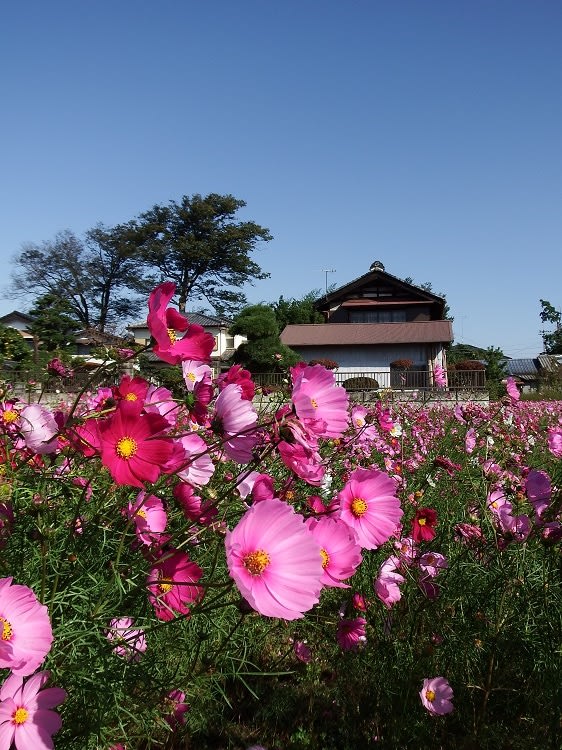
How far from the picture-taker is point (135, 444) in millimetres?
749

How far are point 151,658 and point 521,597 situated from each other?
928mm

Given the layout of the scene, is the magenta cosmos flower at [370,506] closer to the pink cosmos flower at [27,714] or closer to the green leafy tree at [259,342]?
the pink cosmos flower at [27,714]

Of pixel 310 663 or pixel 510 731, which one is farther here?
→ pixel 310 663

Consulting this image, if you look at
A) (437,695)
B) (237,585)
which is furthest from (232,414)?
(437,695)

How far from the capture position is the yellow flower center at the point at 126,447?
736 millimetres

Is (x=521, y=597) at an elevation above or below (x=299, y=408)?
below

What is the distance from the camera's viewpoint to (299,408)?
2.48ft

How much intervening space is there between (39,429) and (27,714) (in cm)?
45

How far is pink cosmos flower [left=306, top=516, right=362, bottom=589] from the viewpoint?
80 cm

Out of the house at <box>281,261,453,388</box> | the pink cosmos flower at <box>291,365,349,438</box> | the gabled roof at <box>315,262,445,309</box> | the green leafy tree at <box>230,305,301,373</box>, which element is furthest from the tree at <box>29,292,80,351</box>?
the pink cosmos flower at <box>291,365,349,438</box>

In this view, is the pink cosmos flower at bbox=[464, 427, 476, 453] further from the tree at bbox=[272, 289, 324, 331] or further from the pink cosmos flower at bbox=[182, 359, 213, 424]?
the tree at bbox=[272, 289, 324, 331]

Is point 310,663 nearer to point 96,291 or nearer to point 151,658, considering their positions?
point 151,658

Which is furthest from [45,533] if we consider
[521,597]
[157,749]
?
[521,597]

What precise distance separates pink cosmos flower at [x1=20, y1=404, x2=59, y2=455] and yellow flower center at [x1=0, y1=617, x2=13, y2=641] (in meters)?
0.36
